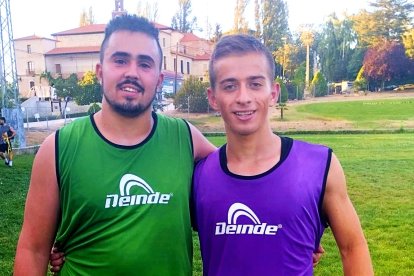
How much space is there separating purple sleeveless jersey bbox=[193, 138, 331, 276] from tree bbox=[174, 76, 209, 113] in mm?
34863

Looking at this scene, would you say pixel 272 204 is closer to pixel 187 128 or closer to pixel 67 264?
pixel 187 128

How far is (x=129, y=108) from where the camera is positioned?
7.39 feet

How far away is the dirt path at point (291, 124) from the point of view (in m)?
25.4

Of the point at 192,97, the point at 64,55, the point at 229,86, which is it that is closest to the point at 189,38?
the point at 64,55

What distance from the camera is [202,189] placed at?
7.02ft

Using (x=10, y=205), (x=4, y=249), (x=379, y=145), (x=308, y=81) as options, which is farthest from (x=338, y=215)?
(x=308, y=81)

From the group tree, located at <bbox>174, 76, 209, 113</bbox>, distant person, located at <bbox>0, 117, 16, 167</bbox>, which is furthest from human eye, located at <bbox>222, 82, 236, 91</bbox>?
tree, located at <bbox>174, 76, 209, 113</bbox>

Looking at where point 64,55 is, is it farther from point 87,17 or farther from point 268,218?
point 268,218

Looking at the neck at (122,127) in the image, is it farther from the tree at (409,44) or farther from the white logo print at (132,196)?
the tree at (409,44)

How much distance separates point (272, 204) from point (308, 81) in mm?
55425

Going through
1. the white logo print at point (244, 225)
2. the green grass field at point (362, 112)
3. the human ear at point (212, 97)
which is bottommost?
the green grass field at point (362, 112)

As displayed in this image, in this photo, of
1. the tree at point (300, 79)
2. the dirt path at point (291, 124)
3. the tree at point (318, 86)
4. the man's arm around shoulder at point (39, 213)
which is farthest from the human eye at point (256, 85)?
the tree at point (318, 86)

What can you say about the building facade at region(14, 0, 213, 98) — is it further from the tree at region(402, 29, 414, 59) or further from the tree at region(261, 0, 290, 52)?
the tree at region(402, 29, 414, 59)

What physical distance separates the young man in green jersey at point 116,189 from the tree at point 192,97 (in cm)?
3460
